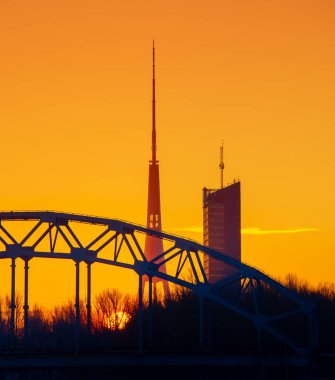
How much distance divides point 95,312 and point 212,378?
5686cm

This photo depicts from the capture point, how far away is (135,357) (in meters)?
131

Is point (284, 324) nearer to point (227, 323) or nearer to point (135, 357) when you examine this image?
point (227, 323)

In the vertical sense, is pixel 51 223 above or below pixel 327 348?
above

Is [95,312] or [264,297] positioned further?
[95,312]

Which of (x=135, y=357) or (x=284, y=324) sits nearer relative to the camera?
(x=135, y=357)

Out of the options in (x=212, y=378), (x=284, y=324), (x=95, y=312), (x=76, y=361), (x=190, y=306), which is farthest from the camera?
(x=95, y=312)

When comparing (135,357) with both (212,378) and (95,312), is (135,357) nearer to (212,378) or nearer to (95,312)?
(212,378)

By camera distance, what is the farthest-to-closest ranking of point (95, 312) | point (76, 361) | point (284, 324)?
point (95, 312) → point (284, 324) → point (76, 361)

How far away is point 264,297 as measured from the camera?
170m

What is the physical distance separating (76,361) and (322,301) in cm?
4470

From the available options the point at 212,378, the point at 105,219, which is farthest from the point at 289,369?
the point at 105,219

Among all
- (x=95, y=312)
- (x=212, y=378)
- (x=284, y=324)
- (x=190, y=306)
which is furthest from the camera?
(x=95, y=312)

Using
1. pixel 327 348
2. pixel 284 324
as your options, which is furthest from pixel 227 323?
pixel 327 348

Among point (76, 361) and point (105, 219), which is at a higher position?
point (105, 219)
